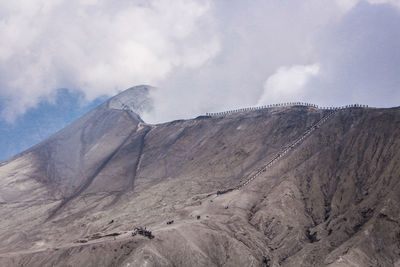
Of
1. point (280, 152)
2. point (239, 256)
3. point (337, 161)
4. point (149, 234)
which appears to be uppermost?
point (280, 152)

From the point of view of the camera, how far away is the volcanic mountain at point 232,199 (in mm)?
90688

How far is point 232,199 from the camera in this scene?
12150 centimetres

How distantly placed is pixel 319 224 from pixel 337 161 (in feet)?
85.6

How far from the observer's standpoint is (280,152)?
144625 millimetres

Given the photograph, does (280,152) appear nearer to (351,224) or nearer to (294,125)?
(294,125)

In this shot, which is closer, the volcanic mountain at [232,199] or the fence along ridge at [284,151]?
the volcanic mountain at [232,199]

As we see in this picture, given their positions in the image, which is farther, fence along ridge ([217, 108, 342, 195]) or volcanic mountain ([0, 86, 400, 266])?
fence along ridge ([217, 108, 342, 195])

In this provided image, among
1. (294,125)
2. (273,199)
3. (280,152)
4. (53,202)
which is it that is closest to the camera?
(273,199)

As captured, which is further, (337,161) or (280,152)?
(280,152)

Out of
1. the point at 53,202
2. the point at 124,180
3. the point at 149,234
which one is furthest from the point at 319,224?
the point at 53,202

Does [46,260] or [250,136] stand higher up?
[250,136]

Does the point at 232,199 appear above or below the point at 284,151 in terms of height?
below

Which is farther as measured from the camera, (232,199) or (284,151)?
(284,151)

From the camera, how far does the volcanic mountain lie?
90688 mm
